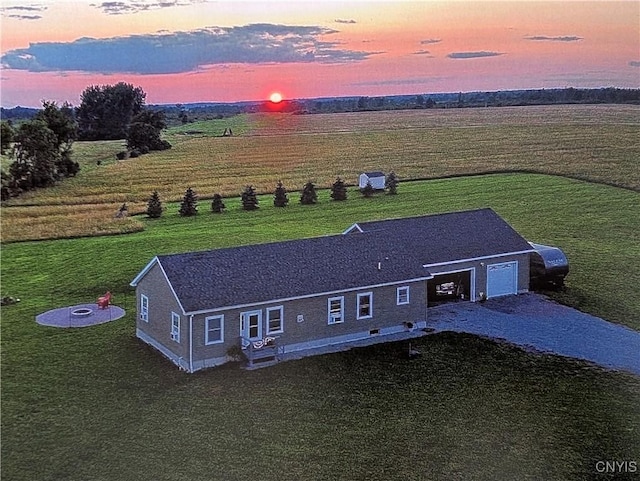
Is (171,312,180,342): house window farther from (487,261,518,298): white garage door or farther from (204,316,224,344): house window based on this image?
(487,261,518,298): white garage door

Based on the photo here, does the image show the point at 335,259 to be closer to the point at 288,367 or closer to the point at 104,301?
the point at 288,367

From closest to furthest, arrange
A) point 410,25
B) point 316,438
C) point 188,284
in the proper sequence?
point 316,438 → point 188,284 → point 410,25

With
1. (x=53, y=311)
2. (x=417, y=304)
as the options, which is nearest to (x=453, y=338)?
(x=417, y=304)

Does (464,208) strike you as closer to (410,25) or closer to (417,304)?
(417,304)

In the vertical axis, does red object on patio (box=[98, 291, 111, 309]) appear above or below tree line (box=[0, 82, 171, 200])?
below

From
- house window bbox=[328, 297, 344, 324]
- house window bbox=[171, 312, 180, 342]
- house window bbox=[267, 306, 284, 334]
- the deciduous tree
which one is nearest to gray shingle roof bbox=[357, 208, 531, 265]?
house window bbox=[328, 297, 344, 324]

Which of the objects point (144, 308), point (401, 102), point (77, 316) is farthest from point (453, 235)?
point (77, 316)
